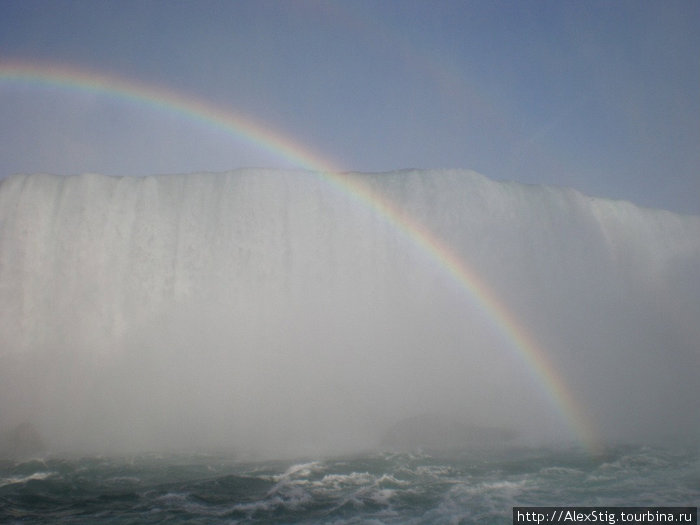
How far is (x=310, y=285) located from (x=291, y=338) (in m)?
1.94

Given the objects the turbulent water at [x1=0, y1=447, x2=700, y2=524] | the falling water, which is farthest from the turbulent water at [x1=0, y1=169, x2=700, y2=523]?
the turbulent water at [x1=0, y1=447, x2=700, y2=524]

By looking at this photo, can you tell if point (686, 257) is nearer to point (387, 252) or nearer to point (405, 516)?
point (387, 252)

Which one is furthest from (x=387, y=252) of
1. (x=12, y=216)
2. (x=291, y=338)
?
(x=12, y=216)

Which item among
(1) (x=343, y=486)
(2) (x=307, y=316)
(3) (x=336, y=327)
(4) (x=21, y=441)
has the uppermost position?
(2) (x=307, y=316)

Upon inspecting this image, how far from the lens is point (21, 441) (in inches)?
454

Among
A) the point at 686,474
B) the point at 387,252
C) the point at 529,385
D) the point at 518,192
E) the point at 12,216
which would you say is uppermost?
the point at 518,192

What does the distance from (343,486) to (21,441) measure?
31.0ft

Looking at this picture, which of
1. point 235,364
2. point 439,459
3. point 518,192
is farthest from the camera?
point 518,192

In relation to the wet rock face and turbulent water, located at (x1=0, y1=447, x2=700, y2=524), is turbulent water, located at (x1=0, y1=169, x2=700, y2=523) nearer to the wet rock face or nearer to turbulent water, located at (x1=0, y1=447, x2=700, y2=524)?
the wet rock face

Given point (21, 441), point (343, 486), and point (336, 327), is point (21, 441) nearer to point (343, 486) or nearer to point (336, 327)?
point (336, 327)

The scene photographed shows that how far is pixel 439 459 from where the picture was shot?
985cm

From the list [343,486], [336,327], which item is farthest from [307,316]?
[343,486]

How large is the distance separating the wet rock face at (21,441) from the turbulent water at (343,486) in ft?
4.75

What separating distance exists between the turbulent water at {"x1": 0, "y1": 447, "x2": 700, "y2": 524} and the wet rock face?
145 centimetres
